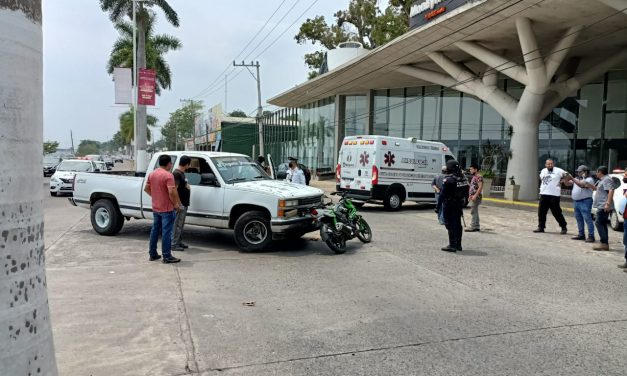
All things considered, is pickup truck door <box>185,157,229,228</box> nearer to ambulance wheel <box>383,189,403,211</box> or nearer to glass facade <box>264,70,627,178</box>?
ambulance wheel <box>383,189,403,211</box>

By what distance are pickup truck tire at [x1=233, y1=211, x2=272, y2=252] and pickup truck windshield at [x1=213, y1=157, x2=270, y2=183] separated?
0.94 meters

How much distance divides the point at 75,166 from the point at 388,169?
45.0 feet

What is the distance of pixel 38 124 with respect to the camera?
7.39 ft

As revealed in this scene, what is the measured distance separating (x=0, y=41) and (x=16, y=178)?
568 millimetres

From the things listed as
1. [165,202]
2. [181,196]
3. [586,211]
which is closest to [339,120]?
[586,211]

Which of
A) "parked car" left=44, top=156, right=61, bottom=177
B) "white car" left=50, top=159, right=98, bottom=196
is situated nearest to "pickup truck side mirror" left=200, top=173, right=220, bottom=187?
"white car" left=50, top=159, right=98, bottom=196

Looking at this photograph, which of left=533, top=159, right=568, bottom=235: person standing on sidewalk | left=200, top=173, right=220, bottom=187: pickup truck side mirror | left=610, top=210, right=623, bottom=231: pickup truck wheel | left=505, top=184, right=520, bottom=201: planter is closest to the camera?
left=200, top=173, right=220, bottom=187: pickup truck side mirror

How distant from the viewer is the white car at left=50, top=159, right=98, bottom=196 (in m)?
19.7

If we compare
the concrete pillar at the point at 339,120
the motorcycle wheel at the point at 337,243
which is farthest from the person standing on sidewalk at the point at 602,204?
the concrete pillar at the point at 339,120

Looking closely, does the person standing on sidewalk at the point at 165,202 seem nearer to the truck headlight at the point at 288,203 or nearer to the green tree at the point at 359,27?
the truck headlight at the point at 288,203

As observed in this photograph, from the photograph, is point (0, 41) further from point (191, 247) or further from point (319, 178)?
point (319, 178)

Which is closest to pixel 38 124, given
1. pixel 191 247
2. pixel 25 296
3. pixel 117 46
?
pixel 25 296

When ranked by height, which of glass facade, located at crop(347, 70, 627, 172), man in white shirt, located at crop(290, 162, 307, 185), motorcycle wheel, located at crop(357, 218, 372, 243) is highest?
glass facade, located at crop(347, 70, 627, 172)

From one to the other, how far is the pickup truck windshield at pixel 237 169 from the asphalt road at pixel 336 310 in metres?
1.38
